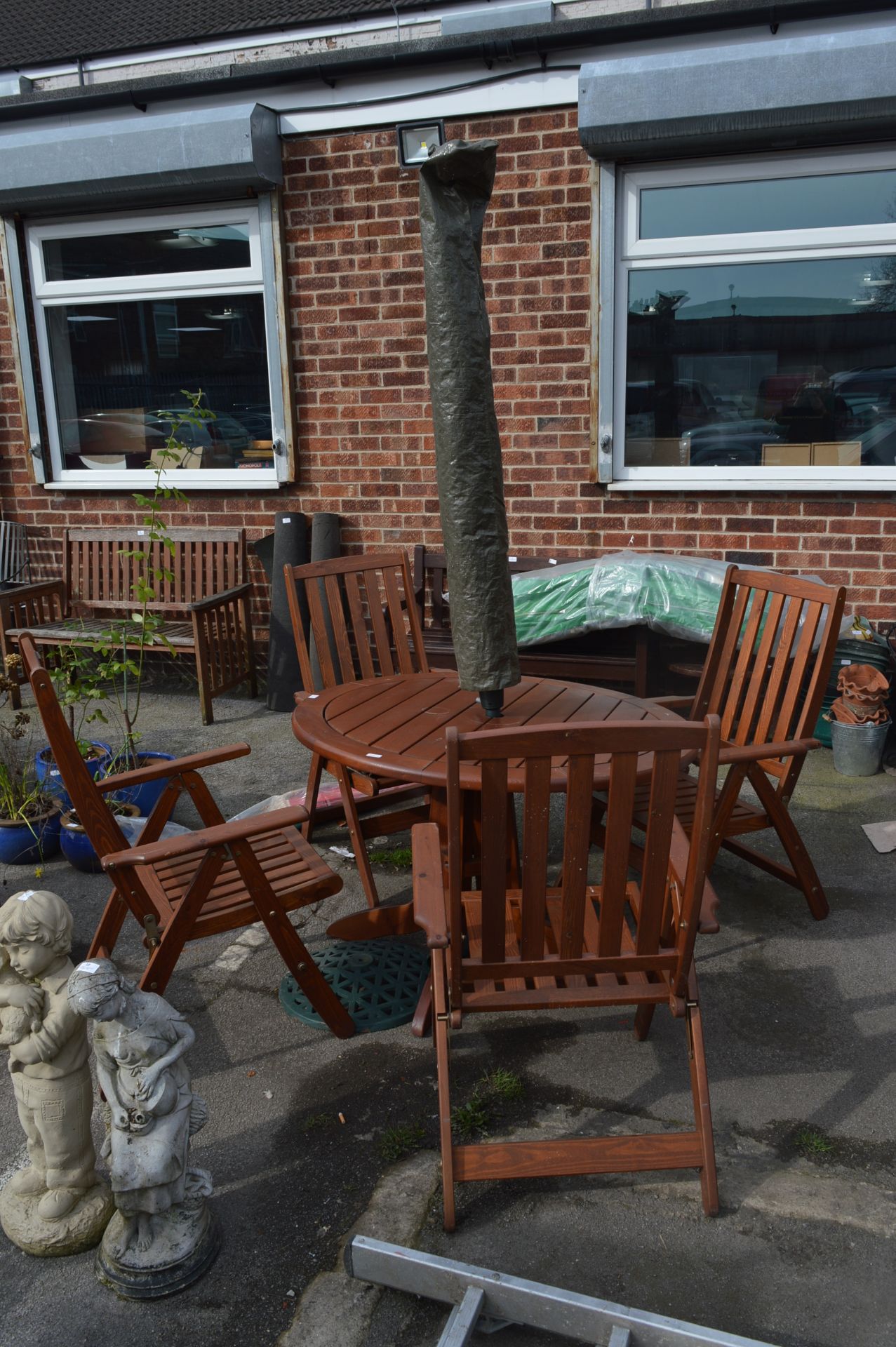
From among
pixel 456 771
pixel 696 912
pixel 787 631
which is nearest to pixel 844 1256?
pixel 696 912

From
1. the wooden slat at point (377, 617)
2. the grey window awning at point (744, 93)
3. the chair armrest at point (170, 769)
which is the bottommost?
the chair armrest at point (170, 769)

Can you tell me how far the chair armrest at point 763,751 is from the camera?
311cm

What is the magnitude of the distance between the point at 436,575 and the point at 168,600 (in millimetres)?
1824

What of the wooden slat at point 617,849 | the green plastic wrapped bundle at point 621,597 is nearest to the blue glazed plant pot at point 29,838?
the green plastic wrapped bundle at point 621,597

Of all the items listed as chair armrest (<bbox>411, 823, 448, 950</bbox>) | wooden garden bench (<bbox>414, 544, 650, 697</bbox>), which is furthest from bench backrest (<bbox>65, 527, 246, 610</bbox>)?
chair armrest (<bbox>411, 823, 448, 950</bbox>)

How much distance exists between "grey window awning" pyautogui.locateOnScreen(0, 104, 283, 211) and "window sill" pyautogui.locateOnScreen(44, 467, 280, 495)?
1.66 metres

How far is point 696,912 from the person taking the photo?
221 cm

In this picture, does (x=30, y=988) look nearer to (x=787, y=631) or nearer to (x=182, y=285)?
(x=787, y=631)

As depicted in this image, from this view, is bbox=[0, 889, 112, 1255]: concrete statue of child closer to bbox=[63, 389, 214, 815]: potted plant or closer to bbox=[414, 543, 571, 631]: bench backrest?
bbox=[63, 389, 214, 815]: potted plant

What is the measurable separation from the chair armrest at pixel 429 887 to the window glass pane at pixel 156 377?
14.9 feet

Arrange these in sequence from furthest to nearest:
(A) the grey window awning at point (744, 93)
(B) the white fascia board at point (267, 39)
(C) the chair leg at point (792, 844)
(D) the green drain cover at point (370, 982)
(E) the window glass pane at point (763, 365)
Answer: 1. (B) the white fascia board at point (267, 39)
2. (E) the window glass pane at point (763, 365)
3. (A) the grey window awning at point (744, 93)
4. (C) the chair leg at point (792, 844)
5. (D) the green drain cover at point (370, 982)

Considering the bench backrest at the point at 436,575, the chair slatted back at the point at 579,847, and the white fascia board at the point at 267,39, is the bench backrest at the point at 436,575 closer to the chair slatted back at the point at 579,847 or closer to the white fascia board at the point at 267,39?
the white fascia board at the point at 267,39

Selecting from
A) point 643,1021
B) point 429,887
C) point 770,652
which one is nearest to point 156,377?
point 770,652

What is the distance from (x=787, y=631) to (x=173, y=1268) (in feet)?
8.77
